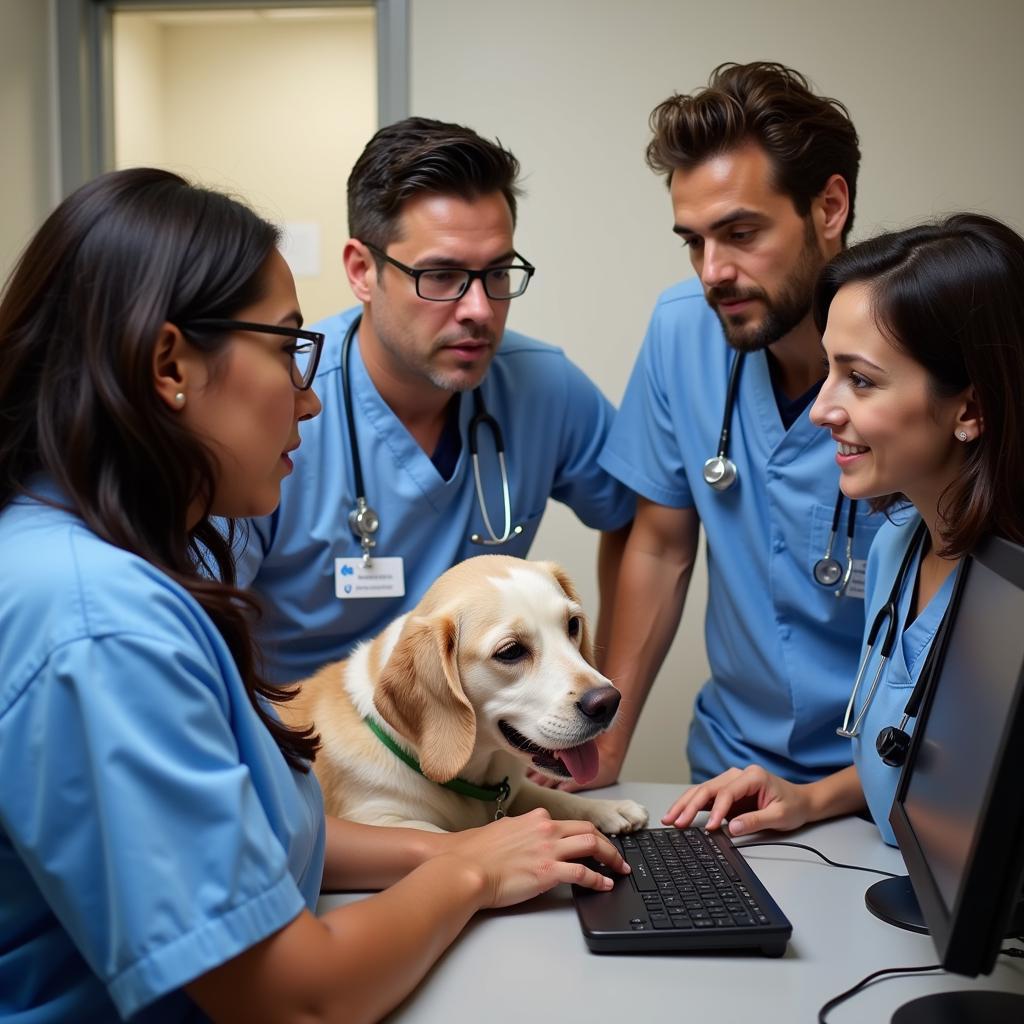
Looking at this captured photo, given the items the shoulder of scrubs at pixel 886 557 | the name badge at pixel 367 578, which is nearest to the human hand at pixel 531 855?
the shoulder of scrubs at pixel 886 557

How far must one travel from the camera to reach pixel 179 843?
2.44 ft

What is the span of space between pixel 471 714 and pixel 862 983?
20.3 inches

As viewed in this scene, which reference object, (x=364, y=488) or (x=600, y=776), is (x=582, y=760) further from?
(x=364, y=488)

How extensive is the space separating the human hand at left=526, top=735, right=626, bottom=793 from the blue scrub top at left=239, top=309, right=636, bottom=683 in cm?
42

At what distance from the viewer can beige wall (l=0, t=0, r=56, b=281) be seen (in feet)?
9.51

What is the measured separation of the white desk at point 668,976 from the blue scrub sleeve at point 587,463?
1.04 m

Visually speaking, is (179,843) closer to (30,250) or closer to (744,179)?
(30,250)

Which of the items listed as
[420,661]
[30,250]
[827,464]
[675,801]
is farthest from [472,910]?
[827,464]

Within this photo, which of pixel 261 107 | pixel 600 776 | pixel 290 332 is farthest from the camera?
pixel 261 107

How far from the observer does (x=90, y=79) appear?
3174 mm

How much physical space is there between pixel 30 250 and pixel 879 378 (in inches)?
37.6

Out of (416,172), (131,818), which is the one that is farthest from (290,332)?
(416,172)

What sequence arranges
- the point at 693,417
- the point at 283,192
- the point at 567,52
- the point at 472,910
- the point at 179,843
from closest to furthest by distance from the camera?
1. the point at 179,843
2. the point at 472,910
3. the point at 693,417
4. the point at 567,52
5. the point at 283,192

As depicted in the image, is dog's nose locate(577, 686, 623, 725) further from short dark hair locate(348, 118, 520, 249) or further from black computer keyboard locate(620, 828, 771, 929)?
short dark hair locate(348, 118, 520, 249)
